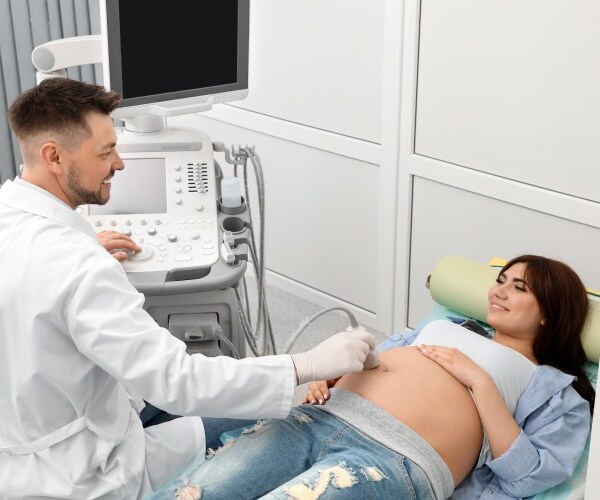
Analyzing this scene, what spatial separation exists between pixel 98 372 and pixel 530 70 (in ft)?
4.95

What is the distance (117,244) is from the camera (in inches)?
88.8

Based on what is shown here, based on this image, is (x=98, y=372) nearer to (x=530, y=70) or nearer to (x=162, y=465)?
(x=162, y=465)

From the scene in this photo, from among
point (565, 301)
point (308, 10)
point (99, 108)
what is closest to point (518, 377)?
point (565, 301)

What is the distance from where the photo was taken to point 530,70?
2.59 m

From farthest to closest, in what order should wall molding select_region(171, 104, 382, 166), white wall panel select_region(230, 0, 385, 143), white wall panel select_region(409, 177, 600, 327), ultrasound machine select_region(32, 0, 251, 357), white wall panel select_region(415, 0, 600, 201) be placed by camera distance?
1. wall molding select_region(171, 104, 382, 166)
2. white wall panel select_region(230, 0, 385, 143)
3. white wall panel select_region(409, 177, 600, 327)
4. white wall panel select_region(415, 0, 600, 201)
5. ultrasound machine select_region(32, 0, 251, 357)

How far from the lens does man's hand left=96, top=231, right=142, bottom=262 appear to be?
7.38ft

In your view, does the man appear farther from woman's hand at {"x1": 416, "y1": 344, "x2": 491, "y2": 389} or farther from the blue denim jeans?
woman's hand at {"x1": 416, "y1": 344, "x2": 491, "y2": 389}

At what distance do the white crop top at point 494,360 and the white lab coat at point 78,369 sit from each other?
0.53m

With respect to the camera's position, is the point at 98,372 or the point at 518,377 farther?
the point at 518,377

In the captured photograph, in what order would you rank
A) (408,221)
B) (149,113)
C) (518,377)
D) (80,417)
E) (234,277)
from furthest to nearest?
(408,221) → (149,113) → (234,277) → (518,377) → (80,417)

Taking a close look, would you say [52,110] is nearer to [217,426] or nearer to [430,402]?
[217,426]

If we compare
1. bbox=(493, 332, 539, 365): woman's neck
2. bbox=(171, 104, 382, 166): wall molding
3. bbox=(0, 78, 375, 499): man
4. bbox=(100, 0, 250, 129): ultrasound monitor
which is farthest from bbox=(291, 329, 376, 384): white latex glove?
bbox=(171, 104, 382, 166): wall molding

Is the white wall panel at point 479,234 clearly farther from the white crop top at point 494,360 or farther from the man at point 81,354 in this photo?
the man at point 81,354

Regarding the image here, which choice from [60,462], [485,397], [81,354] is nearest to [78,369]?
[81,354]
